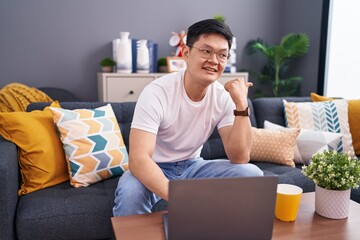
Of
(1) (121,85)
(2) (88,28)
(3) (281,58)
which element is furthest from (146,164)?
(3) (281,58)

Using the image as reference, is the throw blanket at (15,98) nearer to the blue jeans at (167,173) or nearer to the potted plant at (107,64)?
the potted plant at (107,64)

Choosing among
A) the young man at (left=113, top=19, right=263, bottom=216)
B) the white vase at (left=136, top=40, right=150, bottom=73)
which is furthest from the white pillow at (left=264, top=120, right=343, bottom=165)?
the white vase at (left=136, top=40, right=150, bottom=73)

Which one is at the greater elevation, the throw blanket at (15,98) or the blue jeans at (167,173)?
the throw blanket at (15,98)

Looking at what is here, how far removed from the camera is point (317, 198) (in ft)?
3.76

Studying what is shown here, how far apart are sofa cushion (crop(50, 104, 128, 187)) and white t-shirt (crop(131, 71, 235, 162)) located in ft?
0.93

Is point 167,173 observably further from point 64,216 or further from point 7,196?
point 7,196

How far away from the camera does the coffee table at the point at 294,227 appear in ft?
3.14

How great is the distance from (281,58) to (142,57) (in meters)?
1.40

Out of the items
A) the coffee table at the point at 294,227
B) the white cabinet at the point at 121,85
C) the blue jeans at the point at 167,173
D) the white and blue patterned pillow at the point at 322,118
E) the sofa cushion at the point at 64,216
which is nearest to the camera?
the coffee table at the point at 294,227

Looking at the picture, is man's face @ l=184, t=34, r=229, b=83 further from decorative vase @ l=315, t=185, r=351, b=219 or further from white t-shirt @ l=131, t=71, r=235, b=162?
decorative vase @ l=315, t=185, r=351, b=219

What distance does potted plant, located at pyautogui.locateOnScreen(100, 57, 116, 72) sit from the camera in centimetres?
300

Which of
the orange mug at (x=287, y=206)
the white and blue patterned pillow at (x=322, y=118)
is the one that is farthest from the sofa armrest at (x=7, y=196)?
the white and blue patterned pillow at (x=322, y=118)

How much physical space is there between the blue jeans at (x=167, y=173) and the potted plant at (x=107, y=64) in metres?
1.74

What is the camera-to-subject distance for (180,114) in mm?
1449
